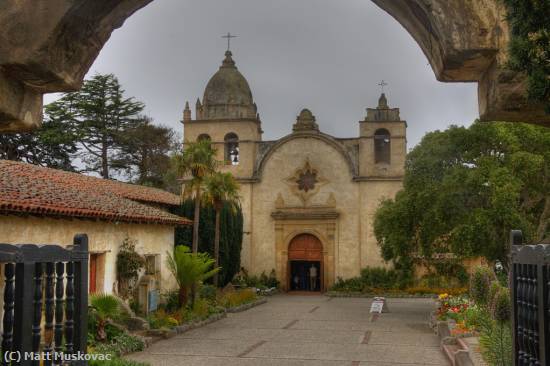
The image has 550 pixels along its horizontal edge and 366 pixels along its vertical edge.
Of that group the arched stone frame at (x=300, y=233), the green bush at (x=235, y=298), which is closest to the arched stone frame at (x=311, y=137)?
the arched stone frame at (x=300, y=233)

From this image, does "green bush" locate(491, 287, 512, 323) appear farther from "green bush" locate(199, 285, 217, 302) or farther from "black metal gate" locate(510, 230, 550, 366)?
"green bush" locate(199, 285, 217, 302)

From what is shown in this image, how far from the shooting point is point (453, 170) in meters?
20.4

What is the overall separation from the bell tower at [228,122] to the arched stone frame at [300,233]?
365 cm

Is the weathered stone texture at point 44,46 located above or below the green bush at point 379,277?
above

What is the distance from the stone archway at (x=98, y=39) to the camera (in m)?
3.76

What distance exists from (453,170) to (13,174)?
12523 mm

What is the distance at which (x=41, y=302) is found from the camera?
10.6 feet

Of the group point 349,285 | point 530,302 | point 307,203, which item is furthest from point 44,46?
point 307,203

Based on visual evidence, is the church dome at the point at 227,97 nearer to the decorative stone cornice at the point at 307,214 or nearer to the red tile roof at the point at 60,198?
the decorative stone cornice at the point at 307,214

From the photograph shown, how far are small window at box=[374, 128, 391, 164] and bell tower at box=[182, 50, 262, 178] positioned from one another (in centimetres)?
648

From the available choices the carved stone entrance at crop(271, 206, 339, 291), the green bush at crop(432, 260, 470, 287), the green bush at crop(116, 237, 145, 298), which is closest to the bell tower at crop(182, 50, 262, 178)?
the carved stone entrance at crop(271, 206, 339, 291)

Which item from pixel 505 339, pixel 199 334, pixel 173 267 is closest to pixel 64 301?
pixel 505 339

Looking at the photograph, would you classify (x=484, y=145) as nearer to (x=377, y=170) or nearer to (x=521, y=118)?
(x=377, y=170)

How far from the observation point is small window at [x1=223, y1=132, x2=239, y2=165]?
3656 centimetres
